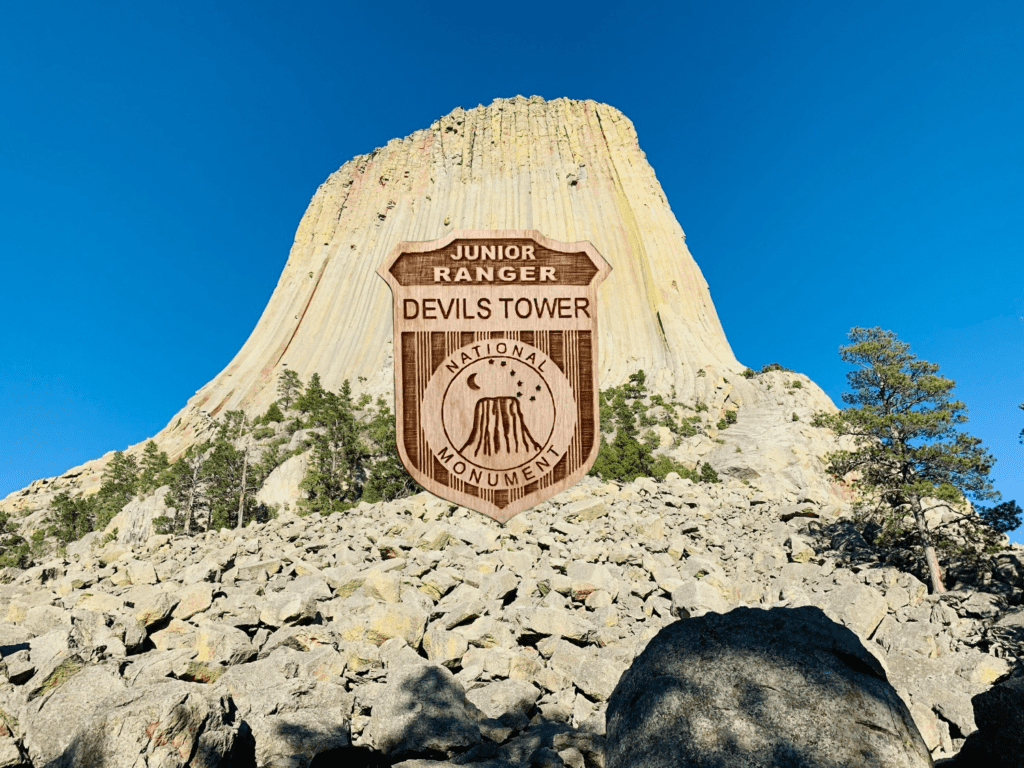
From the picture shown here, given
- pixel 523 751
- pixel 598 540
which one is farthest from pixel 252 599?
pixel 598 540

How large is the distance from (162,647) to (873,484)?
1608 centimetres

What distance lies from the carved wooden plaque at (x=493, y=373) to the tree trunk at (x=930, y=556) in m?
12.8

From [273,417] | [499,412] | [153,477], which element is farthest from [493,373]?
[273,417]

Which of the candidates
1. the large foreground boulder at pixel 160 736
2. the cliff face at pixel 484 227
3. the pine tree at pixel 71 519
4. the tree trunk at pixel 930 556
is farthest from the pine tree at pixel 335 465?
the large foreground boulder at pixel 160 736

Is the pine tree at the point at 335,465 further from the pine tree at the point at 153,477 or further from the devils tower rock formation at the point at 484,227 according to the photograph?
the devils tower rock formation at the point at 484,227

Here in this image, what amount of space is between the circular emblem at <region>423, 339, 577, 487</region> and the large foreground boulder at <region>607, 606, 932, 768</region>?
189cm

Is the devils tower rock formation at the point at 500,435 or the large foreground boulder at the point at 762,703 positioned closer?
the large foreground boulder at the point at 762,703

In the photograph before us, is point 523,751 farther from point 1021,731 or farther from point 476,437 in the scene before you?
point 1021,731

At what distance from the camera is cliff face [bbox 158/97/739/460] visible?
56.6 m

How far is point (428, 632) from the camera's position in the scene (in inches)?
344

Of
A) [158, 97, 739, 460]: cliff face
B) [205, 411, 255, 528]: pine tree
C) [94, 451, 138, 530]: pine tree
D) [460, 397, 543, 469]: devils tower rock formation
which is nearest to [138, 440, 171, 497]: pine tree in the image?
[94, 451, 138, 530]: pine tree

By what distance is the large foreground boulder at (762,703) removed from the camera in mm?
3111

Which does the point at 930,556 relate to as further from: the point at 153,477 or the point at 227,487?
the point at 153,477

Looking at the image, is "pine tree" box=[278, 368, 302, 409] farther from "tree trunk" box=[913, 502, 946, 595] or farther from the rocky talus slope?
"tree trunk" box=[913, 502, 946, 595]
